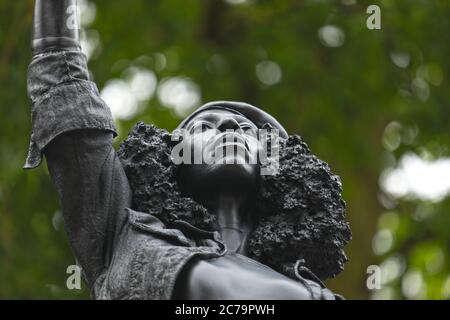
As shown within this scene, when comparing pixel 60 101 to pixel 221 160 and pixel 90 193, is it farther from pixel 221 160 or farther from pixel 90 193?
pixel 221 160

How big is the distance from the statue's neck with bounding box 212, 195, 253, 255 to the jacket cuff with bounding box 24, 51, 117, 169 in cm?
51

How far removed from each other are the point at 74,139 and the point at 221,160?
1.89 feet

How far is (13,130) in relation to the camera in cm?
1120

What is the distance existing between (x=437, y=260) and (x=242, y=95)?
8.71 feet

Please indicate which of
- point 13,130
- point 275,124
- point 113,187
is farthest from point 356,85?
point 113,187

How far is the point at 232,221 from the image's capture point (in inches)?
201

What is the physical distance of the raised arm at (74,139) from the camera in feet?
15.9

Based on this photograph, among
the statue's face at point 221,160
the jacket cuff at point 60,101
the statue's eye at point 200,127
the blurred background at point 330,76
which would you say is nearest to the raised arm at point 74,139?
the jacket cuff at point 60,101

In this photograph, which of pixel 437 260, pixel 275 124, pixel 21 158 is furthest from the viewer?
pixel 437 260

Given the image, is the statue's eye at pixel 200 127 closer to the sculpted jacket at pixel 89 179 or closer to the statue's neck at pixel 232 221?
the statue's neck at pixel 232 221

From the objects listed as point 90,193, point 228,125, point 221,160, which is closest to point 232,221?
point 221,160

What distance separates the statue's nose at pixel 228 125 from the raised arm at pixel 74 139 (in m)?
Result: 0.48

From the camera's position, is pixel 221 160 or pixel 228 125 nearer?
pixel 221 160
